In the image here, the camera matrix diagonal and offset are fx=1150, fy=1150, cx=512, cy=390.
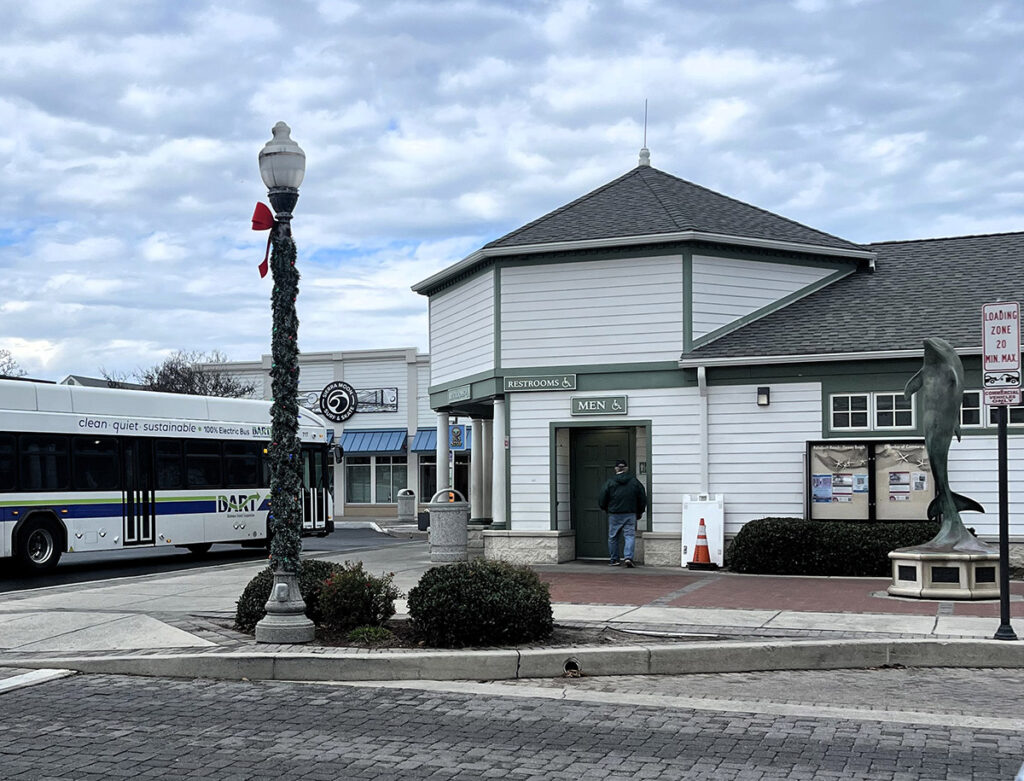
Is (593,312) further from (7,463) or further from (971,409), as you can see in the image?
(7,463)

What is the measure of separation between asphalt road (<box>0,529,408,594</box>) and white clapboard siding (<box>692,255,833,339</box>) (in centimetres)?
1041

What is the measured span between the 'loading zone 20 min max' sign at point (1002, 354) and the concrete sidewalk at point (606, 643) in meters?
2.19

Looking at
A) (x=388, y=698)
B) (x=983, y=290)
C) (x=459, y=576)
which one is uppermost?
(x=983, y=290)

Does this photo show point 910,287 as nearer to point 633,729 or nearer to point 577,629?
point 577,629

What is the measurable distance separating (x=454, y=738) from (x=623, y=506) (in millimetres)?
11125

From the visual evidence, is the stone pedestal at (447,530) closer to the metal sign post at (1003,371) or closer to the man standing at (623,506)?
the man standing at (623,506)

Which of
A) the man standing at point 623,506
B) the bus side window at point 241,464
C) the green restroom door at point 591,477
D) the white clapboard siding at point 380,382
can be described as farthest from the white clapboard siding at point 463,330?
A: the white clapboard siding at point 380,382

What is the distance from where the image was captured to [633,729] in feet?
24.6

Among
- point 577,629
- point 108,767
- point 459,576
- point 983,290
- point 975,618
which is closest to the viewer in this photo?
point 108,767

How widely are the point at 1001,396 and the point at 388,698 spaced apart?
6041 mm

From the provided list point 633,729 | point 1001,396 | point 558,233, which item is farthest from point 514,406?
point 633,729

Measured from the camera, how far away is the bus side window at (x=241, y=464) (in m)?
23.8

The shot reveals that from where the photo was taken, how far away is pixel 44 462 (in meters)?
20.0

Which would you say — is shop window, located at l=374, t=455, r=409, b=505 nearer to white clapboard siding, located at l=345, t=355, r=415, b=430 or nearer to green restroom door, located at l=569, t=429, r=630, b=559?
white clapboard siding, located at l=345, t=355, r=415, b=430
